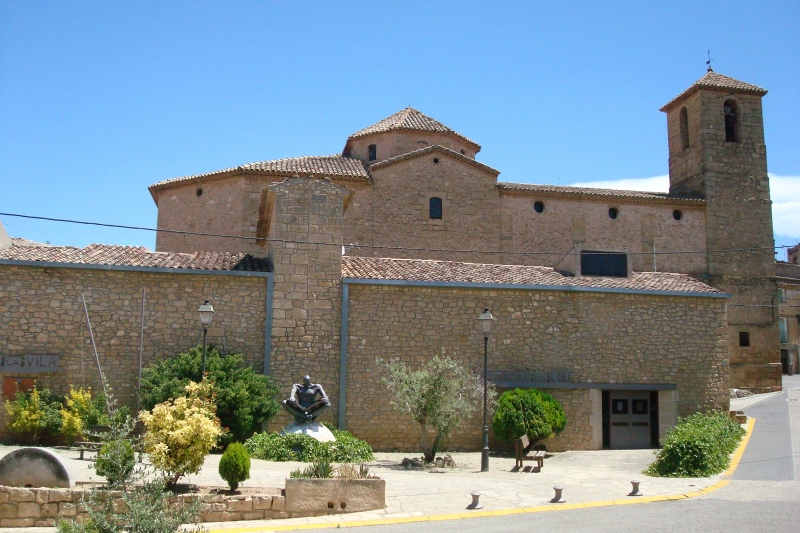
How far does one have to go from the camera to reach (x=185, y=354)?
16.7m

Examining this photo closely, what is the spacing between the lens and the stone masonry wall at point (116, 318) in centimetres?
1672

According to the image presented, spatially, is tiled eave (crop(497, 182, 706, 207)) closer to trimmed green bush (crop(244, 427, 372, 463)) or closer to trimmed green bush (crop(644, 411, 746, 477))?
trimmed green bush (crop(644, 411, 746, 477))

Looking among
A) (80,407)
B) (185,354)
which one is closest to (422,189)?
(185,354)

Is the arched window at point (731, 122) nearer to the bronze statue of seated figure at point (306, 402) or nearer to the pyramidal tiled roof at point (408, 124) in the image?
the pyramidal tiled roof at point (408, 124)

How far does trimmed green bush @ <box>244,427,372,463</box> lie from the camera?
14875 mm

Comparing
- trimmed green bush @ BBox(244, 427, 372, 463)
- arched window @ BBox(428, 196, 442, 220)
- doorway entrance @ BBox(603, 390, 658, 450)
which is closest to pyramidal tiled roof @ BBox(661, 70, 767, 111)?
arched window @ BBox(428, 196, 442, 220)

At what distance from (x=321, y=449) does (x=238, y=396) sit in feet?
7.73

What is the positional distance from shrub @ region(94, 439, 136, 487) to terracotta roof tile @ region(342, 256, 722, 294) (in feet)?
29.8

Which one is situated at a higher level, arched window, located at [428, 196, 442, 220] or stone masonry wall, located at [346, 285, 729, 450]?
arched window, located at [428, 196, 442, 220]

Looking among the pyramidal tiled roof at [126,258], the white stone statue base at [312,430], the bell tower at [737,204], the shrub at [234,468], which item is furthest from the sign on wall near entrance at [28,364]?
the bell tower at [737,204]

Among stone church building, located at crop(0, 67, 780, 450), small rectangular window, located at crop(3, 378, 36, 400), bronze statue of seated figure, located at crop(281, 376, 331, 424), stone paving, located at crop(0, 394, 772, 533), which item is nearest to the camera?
stone paving, located at crop(0, 394, 772, 533)

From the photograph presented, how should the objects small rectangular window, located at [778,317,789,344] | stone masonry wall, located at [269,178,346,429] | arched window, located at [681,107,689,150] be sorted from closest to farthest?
stone masonry wall, located at [269,178,346,429] → arched window, located at [681,107,689,150] → small rectangular window, located at [778,317,789,344]

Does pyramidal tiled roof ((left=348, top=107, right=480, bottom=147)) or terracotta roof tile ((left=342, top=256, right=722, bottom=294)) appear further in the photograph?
pyramidal tiled roof ((left=348, top=107, right=480, bottom=147))

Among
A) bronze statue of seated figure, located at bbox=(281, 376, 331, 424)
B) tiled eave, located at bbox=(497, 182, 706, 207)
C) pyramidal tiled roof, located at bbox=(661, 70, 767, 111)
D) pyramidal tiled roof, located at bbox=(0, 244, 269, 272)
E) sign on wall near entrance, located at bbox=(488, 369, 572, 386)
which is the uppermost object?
pyramidal tiled roof, located at bbox=(661, 70, 767, 111)
